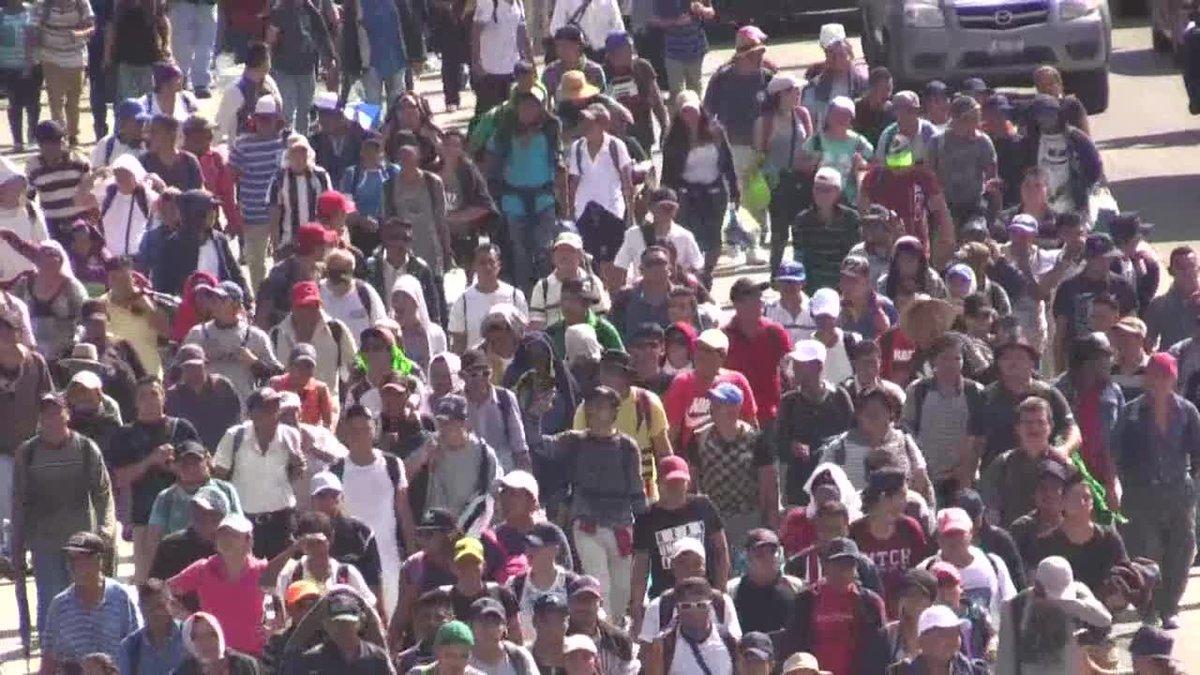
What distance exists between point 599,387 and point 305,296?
2.56 metres

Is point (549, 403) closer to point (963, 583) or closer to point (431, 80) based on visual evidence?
point (963, 583)

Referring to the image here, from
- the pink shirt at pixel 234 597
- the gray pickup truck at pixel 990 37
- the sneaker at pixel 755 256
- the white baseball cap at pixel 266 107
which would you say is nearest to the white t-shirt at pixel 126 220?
the white baseball cap at pixel 266 107

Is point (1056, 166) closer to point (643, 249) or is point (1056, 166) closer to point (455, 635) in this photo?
point (643, 249)

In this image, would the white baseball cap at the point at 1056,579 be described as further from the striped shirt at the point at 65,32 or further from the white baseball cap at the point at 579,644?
the striped shirt at the point at 65,32

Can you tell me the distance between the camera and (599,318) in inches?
856

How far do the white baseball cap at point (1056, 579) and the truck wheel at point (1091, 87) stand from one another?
46.4 ft

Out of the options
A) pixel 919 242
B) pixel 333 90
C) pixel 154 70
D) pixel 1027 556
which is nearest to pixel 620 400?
pixel 1027 556

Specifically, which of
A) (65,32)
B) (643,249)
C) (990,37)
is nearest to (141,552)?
(643,249)

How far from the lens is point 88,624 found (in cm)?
1773

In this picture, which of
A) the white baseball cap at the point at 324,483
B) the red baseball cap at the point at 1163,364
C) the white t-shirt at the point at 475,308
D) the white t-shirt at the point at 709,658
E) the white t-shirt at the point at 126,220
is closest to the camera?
the white t-shirt at the point at 709,658

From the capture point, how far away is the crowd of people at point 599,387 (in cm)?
1764

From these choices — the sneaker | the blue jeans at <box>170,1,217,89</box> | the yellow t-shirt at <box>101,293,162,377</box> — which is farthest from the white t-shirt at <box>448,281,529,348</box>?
the blue jeans at <box>170,1,217,89</box>

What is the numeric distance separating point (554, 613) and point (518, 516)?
53.3 inches

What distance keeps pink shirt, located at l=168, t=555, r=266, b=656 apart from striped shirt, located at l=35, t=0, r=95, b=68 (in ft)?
40.2
